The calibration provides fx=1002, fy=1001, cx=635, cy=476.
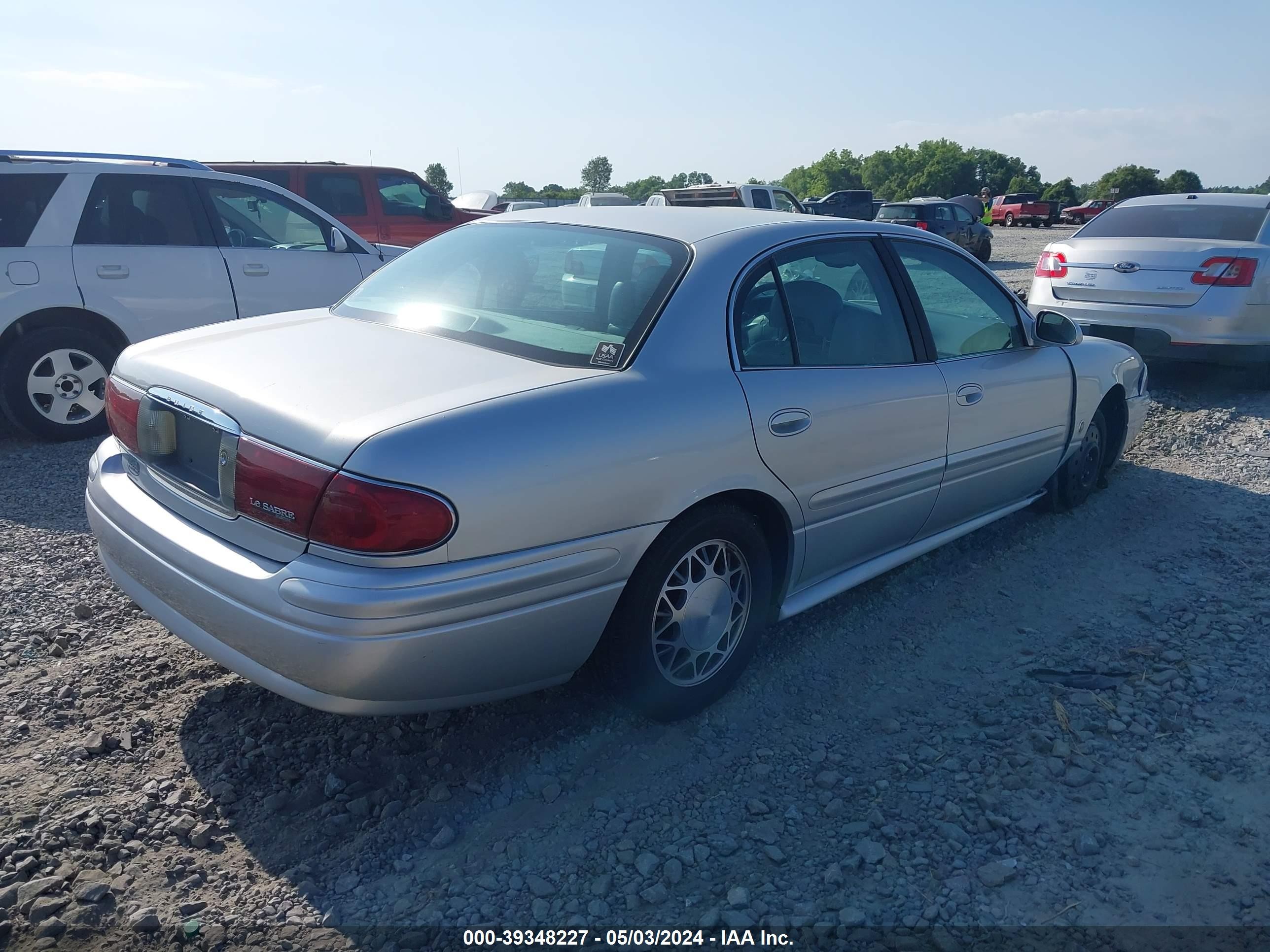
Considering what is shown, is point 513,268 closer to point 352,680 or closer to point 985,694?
point 352,680

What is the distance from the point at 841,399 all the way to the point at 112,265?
5.21 meters

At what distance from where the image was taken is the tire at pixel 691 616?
2959mm

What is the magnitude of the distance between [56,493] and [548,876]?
4.10m

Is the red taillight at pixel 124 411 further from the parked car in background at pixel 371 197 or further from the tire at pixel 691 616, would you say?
the parked car in background at pixel 371 197

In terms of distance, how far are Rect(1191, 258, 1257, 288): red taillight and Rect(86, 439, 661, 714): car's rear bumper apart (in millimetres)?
6355

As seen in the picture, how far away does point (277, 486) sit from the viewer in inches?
101

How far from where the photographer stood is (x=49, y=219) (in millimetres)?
6336

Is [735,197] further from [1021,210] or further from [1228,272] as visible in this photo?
[1021,210]

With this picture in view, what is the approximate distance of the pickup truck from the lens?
1801 inches

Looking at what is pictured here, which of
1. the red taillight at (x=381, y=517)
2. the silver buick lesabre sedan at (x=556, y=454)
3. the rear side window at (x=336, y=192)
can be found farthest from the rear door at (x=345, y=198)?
the red taillight at (x=381, y=517)

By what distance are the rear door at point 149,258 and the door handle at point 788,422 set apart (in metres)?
4.98

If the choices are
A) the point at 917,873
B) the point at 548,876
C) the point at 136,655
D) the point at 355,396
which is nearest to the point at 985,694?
the point at 917,873

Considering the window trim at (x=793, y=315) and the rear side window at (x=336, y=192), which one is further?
the rear side window at (x=336, y=192)

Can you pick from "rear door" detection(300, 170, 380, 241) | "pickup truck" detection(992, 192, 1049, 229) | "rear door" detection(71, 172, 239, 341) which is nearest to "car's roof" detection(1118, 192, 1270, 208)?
"rear door" detection(71, 172, 239, 341)
